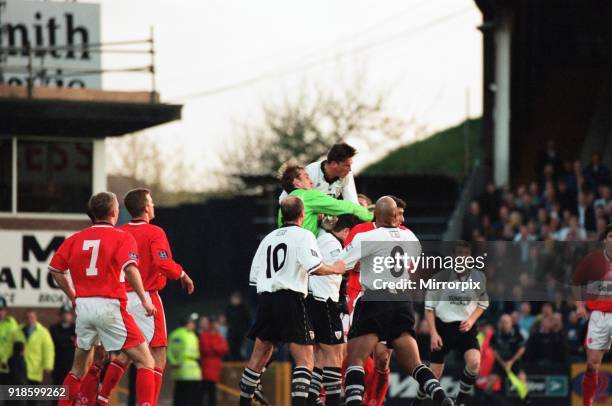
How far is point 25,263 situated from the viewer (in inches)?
1123

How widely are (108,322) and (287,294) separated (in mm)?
1913

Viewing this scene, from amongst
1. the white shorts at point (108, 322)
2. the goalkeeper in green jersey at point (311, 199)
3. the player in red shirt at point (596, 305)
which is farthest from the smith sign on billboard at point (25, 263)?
the white shorts at point (108, 322)

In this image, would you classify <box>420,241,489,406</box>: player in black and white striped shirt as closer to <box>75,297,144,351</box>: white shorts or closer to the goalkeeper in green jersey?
the goalkeeper in green jersey

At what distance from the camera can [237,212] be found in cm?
4794

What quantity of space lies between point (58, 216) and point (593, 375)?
43.0ft

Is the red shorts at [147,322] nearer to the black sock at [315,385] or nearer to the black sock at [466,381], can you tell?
the black sock at [315,385]

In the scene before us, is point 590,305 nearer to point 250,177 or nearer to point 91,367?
point 91,367

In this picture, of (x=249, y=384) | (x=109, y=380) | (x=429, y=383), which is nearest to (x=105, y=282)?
(x=109, y=380)

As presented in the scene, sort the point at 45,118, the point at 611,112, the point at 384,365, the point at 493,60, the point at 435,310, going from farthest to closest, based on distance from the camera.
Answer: the point at 493,60 < the point at 611,112 < the point at 45,118 < the point at 435,310 < the point at 384,365

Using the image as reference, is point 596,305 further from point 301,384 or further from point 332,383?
point 301,384

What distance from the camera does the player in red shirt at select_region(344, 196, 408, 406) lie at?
16.8 metres

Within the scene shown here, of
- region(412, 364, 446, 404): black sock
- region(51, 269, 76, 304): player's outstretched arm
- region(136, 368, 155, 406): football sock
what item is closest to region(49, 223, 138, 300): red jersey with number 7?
region(51, 269, 76, 304): player's outstretched arm

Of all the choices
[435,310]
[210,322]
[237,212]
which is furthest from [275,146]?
[435,310]

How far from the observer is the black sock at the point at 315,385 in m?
16.7
